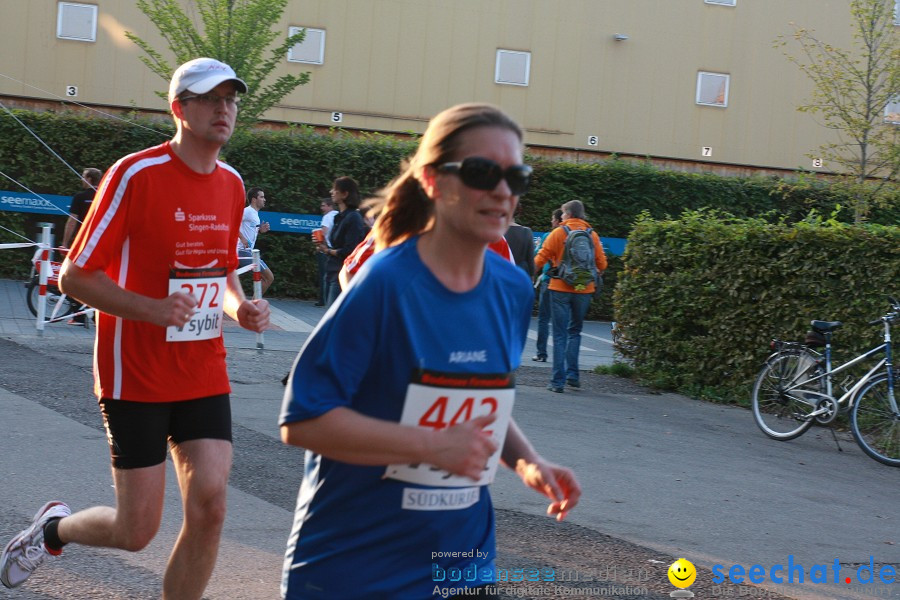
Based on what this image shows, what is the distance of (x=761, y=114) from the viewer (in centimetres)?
3031

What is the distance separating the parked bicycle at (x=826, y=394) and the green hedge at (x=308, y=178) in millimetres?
8572

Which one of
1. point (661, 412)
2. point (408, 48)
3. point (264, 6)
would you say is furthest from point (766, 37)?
point (661, 412)

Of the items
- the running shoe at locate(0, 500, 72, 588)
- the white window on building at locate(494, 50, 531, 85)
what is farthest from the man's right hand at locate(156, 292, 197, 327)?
the white window on building at locate(494, 50, 531, 85)

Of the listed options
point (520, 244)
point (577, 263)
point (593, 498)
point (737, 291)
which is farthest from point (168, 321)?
point (737, 291)

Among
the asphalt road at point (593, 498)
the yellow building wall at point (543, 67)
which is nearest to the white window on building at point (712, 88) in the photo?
the yellow building wall at point (543, 67)

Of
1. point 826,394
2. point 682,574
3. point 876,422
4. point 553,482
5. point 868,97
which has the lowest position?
point 682,574

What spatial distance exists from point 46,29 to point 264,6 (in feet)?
27.9

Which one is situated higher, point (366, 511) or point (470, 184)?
point (470, 184)

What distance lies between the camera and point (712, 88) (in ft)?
97.8

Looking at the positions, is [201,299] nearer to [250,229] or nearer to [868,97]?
[250,229]

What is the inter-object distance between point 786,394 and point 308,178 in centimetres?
1231

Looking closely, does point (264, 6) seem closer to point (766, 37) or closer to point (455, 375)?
point (766, 37)

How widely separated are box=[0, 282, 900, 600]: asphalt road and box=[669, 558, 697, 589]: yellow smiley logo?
5cm

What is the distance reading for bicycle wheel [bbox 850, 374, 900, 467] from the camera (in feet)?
30.5
